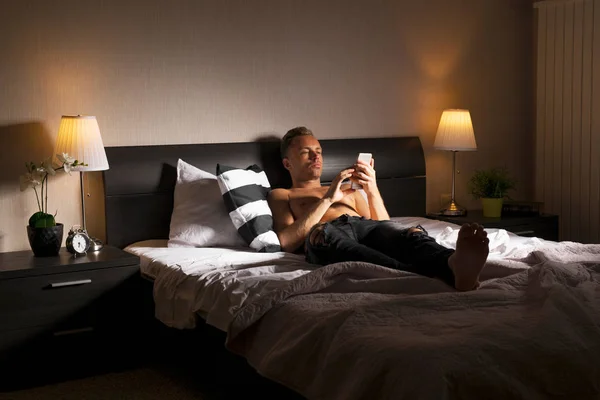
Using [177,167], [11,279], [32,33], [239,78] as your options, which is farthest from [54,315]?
[239,78]

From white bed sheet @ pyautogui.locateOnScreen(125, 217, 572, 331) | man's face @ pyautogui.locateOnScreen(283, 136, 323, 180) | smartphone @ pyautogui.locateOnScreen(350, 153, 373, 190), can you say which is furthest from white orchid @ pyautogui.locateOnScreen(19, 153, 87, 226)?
smartphone @ pyautogui.locateOnScreen(350, 153, 373, 190)

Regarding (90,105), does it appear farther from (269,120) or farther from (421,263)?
(421,263)

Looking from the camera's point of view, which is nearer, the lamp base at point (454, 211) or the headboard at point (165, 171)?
the headboard at point (165, 171)

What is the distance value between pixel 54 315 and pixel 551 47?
3.32 meters

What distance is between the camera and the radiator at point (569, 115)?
4.64 m

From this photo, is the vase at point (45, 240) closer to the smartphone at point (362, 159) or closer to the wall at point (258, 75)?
the wall at point (258, 75)

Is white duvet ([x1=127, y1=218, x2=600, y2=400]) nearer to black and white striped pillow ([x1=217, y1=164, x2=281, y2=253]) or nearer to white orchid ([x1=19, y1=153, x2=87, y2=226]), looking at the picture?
black and white striped pillow ([x1=217, y1=164, x2=281, y2=253])

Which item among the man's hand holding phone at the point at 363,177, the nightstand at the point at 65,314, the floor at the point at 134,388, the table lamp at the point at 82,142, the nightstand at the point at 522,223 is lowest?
the floor at the point at 134,388

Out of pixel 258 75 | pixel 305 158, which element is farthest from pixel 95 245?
pixel 258 75

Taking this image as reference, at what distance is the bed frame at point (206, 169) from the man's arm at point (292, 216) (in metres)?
0.32

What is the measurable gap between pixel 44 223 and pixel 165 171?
2.09 ft

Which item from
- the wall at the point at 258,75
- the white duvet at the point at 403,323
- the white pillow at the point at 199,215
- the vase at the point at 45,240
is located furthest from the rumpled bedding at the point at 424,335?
the wall at the point at 258,75

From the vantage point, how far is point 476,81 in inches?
192

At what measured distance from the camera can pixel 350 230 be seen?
3.32m
